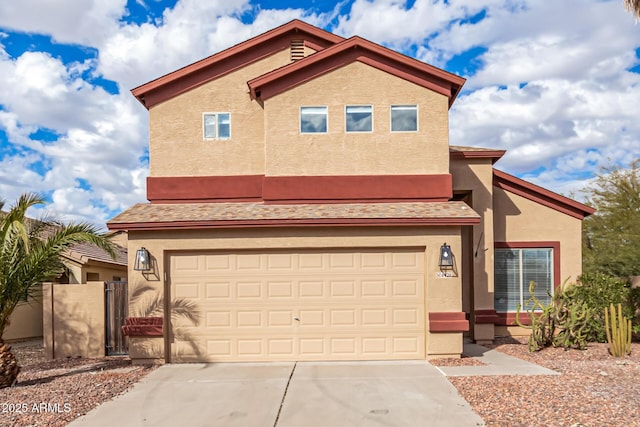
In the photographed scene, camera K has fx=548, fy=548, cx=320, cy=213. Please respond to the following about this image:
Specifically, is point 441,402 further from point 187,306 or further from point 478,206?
point 478,206

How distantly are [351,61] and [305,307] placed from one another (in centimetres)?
610

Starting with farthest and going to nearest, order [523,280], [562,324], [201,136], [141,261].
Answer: [523,280] < [201,136] < [562,324] < [141,261]

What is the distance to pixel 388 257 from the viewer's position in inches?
481

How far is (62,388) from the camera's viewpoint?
31.9ft

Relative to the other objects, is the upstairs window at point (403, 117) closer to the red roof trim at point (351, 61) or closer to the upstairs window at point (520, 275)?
the red roof trim at point (351, 61)

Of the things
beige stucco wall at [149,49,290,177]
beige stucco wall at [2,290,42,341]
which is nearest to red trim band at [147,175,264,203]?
beige stucco wall at [149,49,290,177]

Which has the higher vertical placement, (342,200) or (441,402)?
(342,200)

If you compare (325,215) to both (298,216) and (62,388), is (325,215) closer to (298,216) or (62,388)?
(298,216)

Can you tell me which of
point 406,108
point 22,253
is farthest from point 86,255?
point 406,108

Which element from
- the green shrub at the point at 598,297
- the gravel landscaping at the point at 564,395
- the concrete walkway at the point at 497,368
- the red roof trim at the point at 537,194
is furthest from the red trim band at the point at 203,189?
the green shrub at the point at 598,297

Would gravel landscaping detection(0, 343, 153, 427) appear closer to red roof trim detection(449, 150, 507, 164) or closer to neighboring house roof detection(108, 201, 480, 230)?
neighboring house roof detection(108, 201, 480, 230)

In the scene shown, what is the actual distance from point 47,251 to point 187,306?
312 cm

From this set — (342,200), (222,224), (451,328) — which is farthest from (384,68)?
(451,328)

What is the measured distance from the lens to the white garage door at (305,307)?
12.1m
